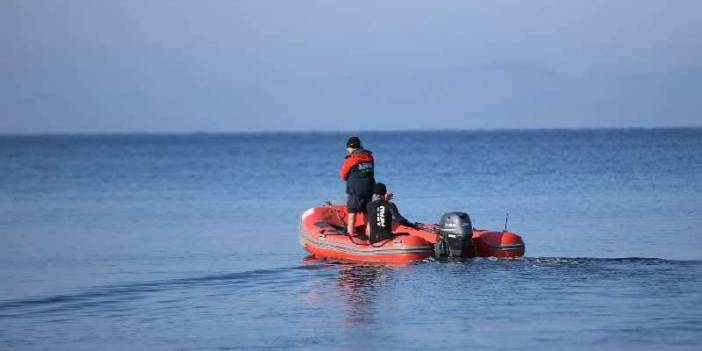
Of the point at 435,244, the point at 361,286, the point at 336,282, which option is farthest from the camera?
the point at 435,244

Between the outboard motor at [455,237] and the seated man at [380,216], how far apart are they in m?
0.81

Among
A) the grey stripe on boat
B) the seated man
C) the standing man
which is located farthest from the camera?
the standing man

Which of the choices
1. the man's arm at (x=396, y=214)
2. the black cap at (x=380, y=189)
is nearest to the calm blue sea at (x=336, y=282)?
the man's arm at (x=396, y=214)

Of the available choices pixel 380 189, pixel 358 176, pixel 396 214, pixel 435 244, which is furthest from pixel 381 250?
pixel 358 176

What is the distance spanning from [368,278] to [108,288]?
3.47 meters

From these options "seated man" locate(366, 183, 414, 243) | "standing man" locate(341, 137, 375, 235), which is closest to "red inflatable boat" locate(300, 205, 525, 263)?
"seated man" locate(366, 183, 414, 243)

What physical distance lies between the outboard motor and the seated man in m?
0.81

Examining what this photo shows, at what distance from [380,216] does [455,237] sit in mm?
1190

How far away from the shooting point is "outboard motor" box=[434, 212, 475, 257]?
17.3 meters

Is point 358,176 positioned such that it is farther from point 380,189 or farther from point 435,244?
point 435,244

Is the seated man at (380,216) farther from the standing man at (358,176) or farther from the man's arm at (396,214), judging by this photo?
the standing man at (358,176)

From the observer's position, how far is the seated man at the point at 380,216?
17953mm

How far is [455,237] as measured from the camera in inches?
683

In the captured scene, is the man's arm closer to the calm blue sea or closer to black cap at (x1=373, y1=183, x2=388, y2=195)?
black cap at (x1=373, y1=183, x2=388, y2=195)
